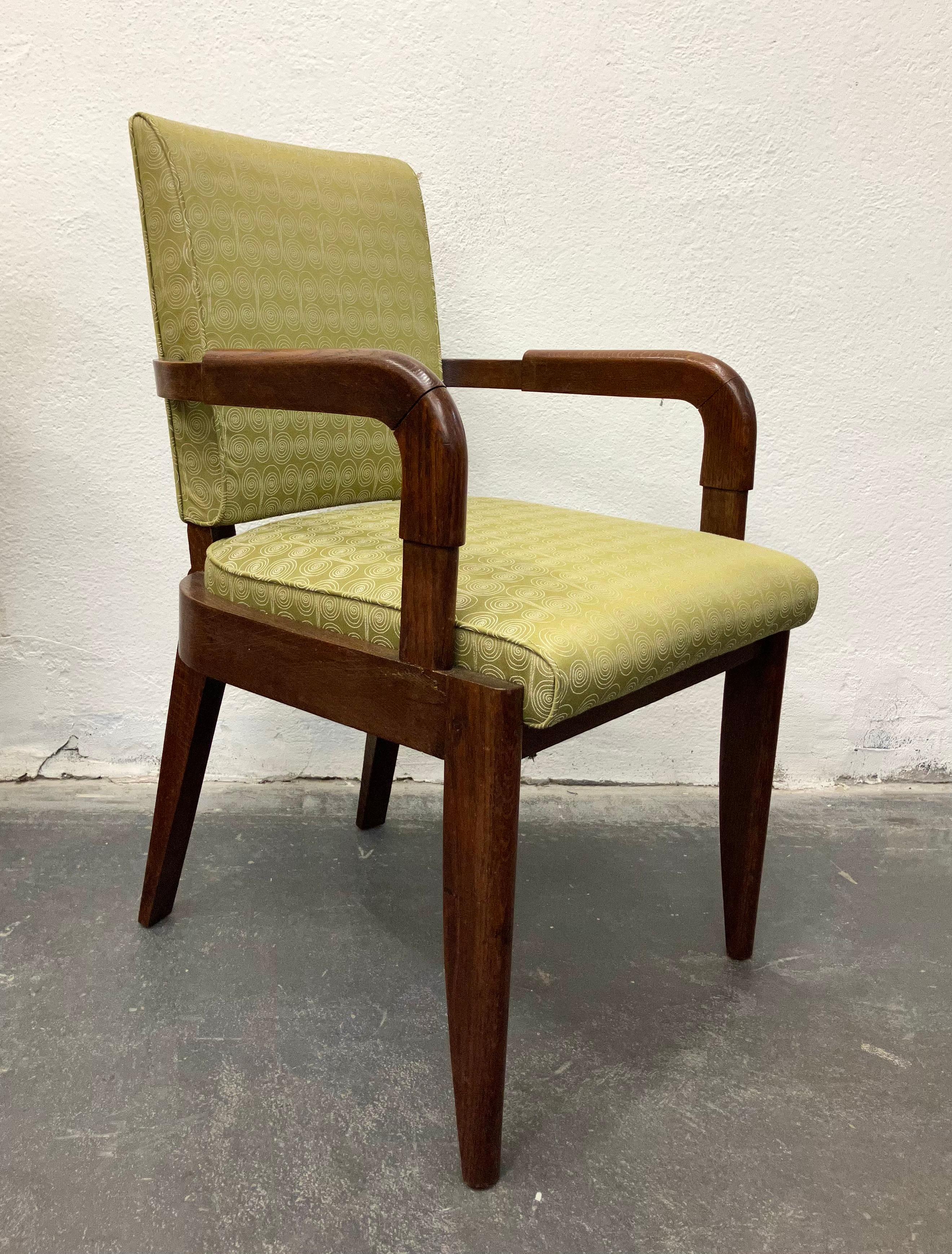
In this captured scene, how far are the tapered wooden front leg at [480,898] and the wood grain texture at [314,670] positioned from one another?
1.4 inches

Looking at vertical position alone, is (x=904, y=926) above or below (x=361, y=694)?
below

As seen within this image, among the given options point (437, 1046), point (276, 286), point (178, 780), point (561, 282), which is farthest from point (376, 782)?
point (561, 282)

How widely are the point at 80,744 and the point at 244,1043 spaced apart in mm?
844

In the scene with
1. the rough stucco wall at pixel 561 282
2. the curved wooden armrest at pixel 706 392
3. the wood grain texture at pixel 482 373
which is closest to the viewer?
the curved wooden armrest at pixel 706 392

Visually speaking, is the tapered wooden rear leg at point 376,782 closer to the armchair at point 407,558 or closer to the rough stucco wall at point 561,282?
the armchair at point 407,558

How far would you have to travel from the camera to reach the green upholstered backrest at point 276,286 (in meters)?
1.07

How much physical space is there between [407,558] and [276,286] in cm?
50

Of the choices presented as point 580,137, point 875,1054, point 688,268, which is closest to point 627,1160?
point 875,1054

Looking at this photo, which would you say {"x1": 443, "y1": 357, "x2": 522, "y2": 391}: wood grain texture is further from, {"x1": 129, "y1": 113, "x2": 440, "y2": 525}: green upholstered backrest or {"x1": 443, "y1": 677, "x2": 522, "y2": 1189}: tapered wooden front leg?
{"x1": 443, "y1": 677, "x2": 522, "y2": 1189}: tapered wooden front leg

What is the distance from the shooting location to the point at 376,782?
1548 millimetres

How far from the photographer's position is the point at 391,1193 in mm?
885

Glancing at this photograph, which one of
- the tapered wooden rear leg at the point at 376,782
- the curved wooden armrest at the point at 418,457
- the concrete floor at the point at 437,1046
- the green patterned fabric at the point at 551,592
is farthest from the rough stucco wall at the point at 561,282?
the curved wooden armrest at the point at 418,457

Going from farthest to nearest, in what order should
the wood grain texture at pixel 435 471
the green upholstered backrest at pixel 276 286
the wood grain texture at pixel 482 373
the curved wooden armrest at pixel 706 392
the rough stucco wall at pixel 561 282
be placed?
the rough stucco wall at pixel 561 282
the wood grain texture at pixel 482 373
the curved wooden armrest at pixel 706 392
the green upholstered backrest at pixel 276 286
the wood grain texture at pixel 435 471

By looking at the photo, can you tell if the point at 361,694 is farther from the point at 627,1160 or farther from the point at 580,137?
the point at 580,137
